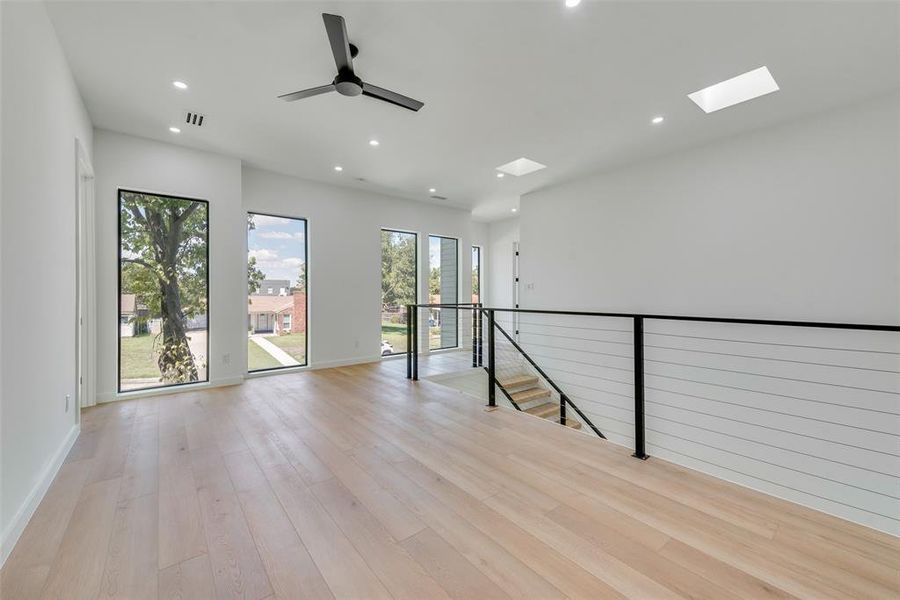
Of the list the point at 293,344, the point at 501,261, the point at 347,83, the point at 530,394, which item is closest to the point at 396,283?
the point at 293,344

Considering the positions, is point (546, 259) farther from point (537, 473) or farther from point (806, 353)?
point (537, 473)

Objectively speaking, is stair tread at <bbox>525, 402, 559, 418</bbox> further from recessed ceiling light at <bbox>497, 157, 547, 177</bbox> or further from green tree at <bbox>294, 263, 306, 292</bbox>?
green tree at <bbox>294, 263, 306, 292</bbox>

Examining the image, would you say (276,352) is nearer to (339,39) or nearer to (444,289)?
(444,289)

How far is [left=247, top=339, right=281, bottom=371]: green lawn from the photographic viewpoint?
5.04m

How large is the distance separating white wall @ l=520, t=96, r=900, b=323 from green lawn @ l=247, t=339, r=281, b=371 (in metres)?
4.64

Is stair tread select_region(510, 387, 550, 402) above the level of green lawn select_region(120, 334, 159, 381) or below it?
below

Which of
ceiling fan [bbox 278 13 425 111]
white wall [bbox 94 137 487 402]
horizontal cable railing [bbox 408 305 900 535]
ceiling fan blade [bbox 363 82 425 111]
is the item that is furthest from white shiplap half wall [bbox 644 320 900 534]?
white wall [bbox 94 137 487 402]

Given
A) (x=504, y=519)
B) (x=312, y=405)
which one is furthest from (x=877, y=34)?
(x=312, y=405)

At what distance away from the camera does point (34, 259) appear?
2.07m

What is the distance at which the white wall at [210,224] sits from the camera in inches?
151

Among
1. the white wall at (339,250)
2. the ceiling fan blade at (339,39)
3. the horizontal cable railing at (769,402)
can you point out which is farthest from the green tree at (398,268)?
the ceiling fan blade at (339,39)

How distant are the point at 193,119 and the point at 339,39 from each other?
7.78ft

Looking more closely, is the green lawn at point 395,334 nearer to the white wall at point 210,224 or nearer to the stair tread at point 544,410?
the white wall at point 210,224

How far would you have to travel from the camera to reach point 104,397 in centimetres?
383
